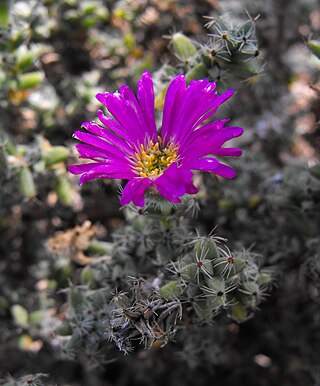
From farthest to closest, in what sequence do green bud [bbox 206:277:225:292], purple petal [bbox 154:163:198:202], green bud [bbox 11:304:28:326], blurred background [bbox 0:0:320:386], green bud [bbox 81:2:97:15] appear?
green bud [bbox 81:2:97:15] < green bud [bbox 11:304:28:326] < blurred background [bbox 0:0:320:386] < green bud [bbox 206:277:225:292] < purple petal [bbox 154:163:198:202]

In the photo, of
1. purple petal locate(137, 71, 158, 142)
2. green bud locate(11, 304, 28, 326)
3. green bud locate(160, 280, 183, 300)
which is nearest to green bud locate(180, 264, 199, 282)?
green bud locate(160, 280, 183, 300)

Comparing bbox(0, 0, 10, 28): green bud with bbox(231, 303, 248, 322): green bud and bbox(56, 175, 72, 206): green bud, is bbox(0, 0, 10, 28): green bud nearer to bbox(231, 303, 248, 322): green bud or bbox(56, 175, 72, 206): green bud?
bbox(56, 175, 72, 206): green bud

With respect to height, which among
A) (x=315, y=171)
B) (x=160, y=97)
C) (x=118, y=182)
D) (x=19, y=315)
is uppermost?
(x=160, y=97)

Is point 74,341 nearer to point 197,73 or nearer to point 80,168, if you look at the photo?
point 80,168

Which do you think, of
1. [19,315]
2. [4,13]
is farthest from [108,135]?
[19,315]

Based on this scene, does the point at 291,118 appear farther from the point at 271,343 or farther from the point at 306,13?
the point at 271,343

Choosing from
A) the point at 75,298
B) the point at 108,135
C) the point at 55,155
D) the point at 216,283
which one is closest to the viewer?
the point at 216,283

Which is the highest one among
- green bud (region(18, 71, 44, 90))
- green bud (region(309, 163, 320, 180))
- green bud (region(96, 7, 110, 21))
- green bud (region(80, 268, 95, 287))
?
green bud (region(96, 7, 110, 21))
